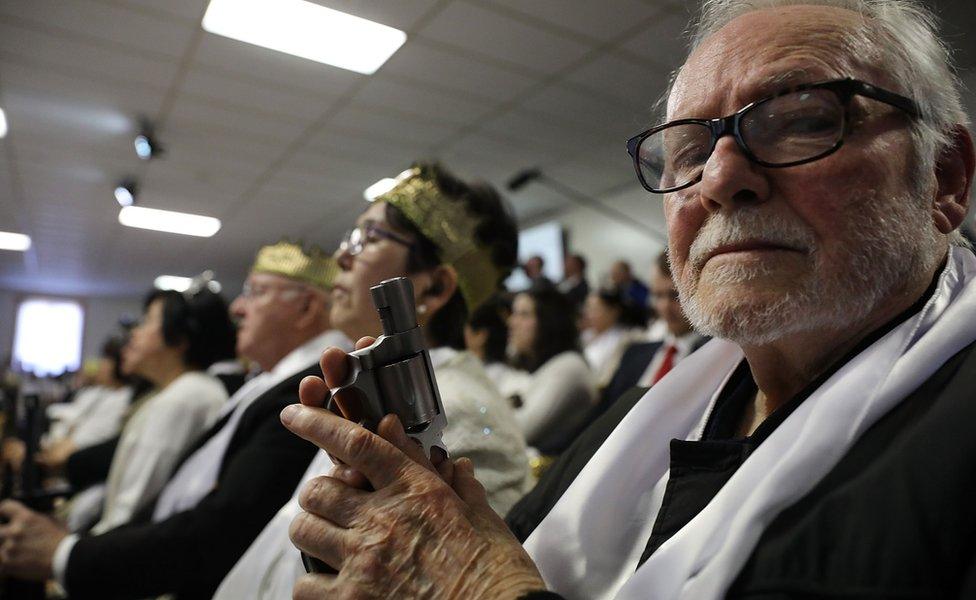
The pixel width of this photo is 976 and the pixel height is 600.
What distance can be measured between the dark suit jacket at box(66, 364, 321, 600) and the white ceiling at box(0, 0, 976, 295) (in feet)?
3.81

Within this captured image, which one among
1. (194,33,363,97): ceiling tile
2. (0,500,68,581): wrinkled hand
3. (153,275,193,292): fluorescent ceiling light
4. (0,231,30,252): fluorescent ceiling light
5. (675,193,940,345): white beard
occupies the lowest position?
(0,500,68,581): wrinkled hand

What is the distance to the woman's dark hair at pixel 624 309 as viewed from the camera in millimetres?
4227

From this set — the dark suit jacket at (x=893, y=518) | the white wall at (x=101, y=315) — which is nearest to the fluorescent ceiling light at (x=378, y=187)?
the dark suit jacket at (x=893, y=518)

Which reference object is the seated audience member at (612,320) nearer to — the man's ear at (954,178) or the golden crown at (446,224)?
the golden crown at (446,224)

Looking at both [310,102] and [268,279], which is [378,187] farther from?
[268,279]

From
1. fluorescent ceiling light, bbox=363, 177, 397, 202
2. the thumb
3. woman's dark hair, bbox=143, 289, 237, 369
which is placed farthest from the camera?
fluorescent ceiling light, bbox=363, 177, 397, 202

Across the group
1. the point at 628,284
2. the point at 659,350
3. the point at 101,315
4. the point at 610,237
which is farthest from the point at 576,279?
the point at 101,315

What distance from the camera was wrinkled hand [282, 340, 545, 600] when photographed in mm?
661

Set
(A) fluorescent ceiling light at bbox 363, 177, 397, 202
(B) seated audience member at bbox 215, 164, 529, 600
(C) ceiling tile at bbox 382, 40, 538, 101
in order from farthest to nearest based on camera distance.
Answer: (A) fluorescent ceiling light at bbox 363, 177, 397, 202
(C) ceiling tile at bbox 382, 40, 538, 101
(B) seated audience member at bbox 215, 164, 529, 600

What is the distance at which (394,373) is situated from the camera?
0.71 meters

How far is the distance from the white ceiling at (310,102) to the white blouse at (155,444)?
131cm

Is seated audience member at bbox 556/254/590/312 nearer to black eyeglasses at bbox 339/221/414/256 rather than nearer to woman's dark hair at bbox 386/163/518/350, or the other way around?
woman's dark hair at bbox 386/163/518/350

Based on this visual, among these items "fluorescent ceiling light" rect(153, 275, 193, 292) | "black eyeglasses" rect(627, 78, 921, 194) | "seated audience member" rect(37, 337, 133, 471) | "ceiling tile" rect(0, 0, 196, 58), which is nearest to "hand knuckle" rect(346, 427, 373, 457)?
"black eyeglasses" rect(627, 78, 921, 194)

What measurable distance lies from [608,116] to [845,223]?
397 cm
